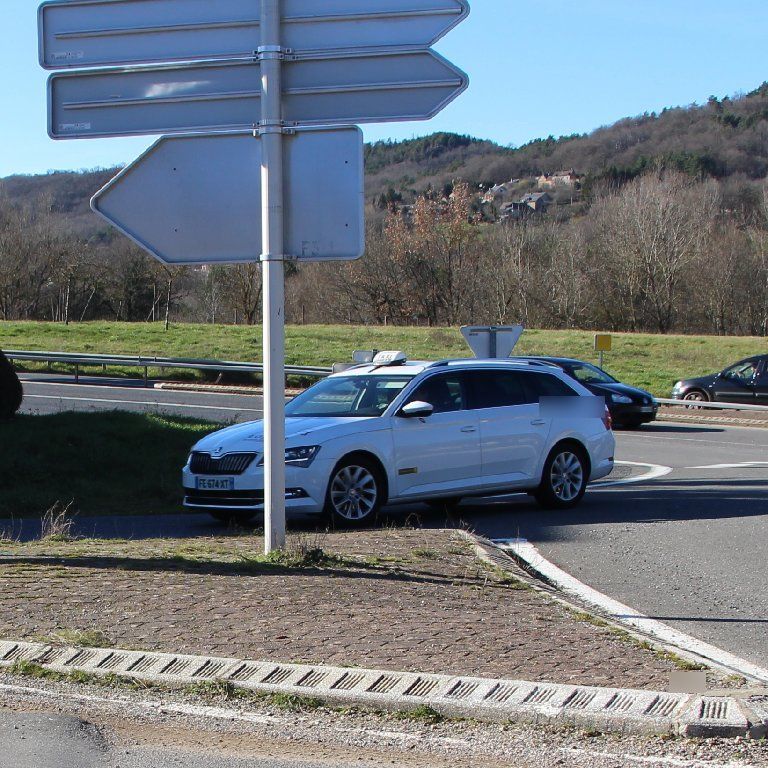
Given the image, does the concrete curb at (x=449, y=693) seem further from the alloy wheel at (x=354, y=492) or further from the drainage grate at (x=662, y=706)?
the alloy wheel at (x=354, y=492)

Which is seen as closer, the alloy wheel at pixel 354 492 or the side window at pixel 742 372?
the alloy wheel at pixel 354 492

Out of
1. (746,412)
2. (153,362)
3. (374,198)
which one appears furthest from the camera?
(374,198)

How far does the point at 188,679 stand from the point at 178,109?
4.25m

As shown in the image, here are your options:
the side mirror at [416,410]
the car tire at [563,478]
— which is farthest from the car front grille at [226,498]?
the car tire at [563,478]

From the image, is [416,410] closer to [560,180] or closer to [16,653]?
[16,653]

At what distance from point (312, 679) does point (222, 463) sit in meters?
6.59

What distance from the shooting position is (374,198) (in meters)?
144

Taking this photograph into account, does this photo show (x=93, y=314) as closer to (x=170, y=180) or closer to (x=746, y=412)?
(x=746, y=412)

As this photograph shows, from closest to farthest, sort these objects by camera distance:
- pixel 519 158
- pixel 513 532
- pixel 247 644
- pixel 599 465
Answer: pixel 247 644 → pixel 513 532 → pixel 599 465 → pixel 519 158

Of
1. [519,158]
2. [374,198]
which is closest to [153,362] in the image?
[374,198]

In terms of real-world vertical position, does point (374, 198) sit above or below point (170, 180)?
above

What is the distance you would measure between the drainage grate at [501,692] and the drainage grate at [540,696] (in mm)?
79

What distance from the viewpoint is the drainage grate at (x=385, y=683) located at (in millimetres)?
5254

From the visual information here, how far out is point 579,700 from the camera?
505cm
